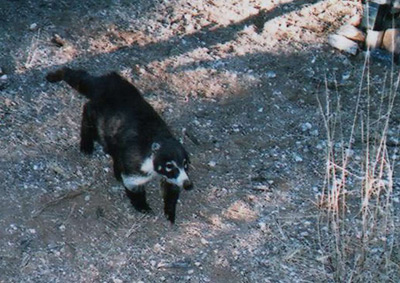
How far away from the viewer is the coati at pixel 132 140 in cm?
635

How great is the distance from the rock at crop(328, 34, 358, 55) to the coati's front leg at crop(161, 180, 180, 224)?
119 inches

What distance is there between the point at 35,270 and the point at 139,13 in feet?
11.7

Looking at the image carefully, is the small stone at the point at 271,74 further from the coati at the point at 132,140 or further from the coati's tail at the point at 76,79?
the coati's tail at the point at 76,79

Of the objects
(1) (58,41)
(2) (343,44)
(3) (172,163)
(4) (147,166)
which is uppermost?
(3) (172,163)

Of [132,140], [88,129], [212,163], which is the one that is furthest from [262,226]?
[88,129]

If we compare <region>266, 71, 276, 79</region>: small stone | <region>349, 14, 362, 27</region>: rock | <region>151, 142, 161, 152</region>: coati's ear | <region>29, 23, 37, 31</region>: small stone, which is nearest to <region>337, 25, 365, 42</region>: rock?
<region>349, 14, 362, 27</region>: rock

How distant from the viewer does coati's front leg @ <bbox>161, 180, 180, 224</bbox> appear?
6.54 m

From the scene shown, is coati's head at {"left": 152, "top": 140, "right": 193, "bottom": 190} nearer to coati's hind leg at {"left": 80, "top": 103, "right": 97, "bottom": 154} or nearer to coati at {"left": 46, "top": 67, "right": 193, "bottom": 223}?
coati at {"left": 46, "top": 67, "right": 193, "bottom": 223}

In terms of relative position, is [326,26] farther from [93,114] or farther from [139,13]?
[93,114]

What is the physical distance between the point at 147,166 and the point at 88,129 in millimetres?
774

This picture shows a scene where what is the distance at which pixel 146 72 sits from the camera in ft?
26.4

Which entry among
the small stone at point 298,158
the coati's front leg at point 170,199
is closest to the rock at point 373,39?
the small stone at point 298,158

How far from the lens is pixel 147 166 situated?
645 centimetres

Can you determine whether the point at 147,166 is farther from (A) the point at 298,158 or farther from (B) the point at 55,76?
(A) the point at 298,158
